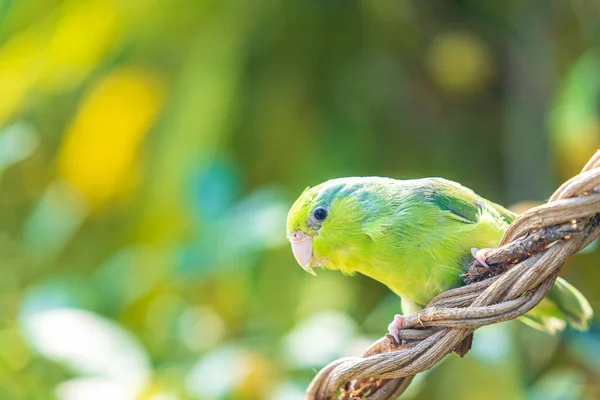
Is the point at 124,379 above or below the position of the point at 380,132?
below

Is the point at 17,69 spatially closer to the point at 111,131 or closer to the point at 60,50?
the point at 60,50

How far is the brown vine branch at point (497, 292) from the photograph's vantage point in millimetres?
1177

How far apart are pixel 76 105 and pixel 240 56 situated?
3.76 ft

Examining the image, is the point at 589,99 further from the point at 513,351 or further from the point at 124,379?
the point at 124,379

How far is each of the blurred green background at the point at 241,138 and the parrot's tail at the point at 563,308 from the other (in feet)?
4.63

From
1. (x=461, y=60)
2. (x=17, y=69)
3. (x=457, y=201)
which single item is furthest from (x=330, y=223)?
(x=17, y=69)

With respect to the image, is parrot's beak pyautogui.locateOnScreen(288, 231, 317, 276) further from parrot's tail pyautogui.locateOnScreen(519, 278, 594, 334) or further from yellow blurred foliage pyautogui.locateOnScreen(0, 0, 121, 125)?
yellow blurred foliage pyautogui.locateOnScreen(0, 0, 121, 125)

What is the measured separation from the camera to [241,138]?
4.30 metres

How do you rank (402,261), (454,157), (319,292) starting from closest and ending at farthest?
(402,261) < (319,292) < (454,157)

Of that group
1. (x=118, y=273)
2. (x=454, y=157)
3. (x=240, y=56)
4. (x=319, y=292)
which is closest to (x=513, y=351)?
(x=319, y=292)

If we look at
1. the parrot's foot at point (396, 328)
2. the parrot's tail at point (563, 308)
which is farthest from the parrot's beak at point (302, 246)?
the parrot's tail at point (563, 308)

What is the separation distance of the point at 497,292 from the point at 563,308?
23.1 inches

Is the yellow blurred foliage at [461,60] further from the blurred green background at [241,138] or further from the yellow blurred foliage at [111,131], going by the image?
the yellow blurred foliage at [111,131]

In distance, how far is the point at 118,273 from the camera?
359 cm
